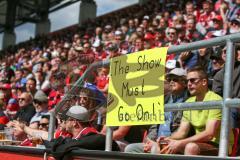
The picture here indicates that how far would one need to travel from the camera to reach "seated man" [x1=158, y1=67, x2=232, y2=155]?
12.9 ft

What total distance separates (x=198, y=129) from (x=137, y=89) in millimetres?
808

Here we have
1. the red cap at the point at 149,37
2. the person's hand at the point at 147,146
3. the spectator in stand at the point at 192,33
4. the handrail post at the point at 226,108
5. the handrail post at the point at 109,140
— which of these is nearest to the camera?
the handrail post at the point at 226,108

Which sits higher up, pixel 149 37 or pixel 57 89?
pixel 149 37

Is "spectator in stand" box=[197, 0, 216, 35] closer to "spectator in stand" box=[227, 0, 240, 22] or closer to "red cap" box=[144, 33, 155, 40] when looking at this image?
"spectator in stand" box=[227, 0, 240, 22]

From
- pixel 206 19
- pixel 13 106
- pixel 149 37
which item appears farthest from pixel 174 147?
pixel 206 19

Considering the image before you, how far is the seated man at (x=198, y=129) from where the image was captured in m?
3.92

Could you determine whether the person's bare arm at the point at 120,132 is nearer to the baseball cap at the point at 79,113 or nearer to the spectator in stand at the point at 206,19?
the baseball cap at the point at 79,113

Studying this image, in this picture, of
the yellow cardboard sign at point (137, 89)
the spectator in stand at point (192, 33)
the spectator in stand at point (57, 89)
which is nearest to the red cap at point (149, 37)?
the spectator in stand at point (192, 33)

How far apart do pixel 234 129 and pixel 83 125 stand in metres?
1.30

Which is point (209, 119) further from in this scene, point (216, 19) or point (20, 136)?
point (216, 19)

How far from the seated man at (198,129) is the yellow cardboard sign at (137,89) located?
0.44 m

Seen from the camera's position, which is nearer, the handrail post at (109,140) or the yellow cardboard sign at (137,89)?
the yellow cardboard sign at (137,89)

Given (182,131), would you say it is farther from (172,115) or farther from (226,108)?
A: (226,108)

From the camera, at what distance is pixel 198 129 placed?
4.27 meters
